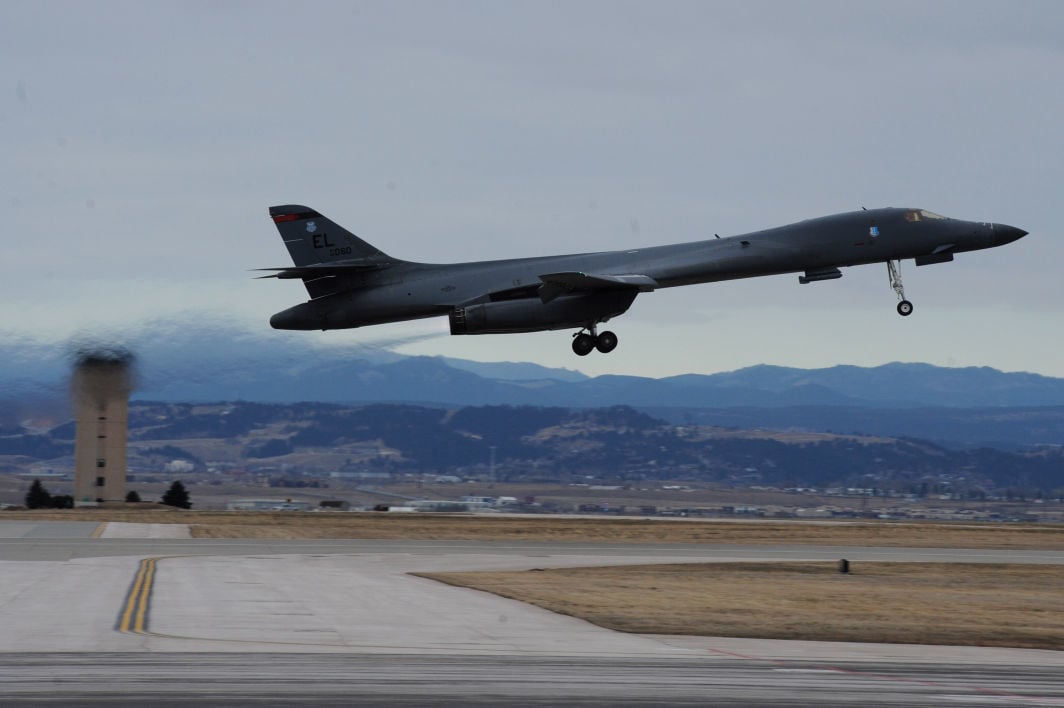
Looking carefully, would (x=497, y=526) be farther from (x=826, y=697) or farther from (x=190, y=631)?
(x=826, y=697)

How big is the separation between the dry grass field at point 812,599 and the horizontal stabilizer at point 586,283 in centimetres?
821

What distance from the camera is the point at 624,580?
37000 mm

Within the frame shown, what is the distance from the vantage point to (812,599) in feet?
108

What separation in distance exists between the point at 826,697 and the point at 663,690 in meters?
2.11

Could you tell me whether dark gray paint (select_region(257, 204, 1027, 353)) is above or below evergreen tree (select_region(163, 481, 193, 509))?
above

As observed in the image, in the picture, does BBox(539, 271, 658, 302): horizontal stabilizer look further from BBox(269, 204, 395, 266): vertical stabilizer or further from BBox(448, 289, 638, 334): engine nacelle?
BBox(269, 204, 395, 266): vertical stabilizer

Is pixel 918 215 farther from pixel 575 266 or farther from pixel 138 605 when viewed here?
pixel 138 605

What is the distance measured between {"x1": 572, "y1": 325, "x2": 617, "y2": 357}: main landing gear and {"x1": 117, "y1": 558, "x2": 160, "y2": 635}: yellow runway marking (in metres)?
14.0

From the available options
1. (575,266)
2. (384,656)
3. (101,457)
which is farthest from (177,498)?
(384,656)

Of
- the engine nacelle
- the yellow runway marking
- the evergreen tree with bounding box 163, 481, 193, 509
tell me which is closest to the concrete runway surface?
the yellow runway marking

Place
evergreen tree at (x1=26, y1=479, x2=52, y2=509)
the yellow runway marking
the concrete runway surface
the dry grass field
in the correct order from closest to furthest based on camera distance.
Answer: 1. the concrete runway surface
2. the yellow runway marking
3. the dry grass field
4. evergreen tree at (x1=26, y1=479, x2=52, y2=509)

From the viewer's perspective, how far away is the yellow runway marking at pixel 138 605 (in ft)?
78.0

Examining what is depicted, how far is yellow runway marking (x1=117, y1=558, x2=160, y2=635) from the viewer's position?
23766mm

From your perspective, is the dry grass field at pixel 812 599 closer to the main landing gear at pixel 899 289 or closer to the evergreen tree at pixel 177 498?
the main landing gear at pixel 899 289
